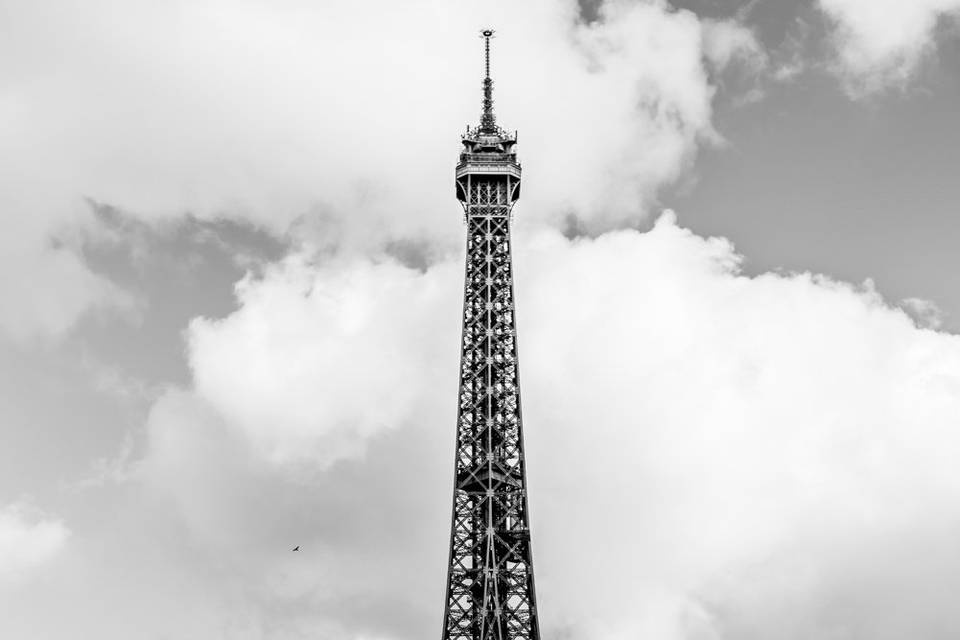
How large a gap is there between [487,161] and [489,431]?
32261 millimetres

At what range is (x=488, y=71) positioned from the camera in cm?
14288

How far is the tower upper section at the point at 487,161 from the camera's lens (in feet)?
444

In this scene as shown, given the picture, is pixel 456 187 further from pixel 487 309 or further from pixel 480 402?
pixel 480 402

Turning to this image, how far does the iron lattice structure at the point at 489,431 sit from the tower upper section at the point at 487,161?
11 cm

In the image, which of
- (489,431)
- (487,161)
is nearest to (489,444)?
(489,431)

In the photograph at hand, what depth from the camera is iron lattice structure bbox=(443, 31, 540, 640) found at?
118m

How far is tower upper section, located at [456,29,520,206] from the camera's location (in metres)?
135

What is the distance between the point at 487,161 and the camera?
135750 mm

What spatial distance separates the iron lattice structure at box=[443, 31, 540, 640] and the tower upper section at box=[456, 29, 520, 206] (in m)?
0.11

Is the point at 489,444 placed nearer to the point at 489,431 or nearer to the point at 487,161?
the point at 489,431

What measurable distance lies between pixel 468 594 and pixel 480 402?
19.8 metres

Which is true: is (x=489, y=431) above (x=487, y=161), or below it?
below

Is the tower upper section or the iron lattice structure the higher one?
the tower upper section

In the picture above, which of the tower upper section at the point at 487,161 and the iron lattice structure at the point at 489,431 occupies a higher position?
the tower upper section at the point at 487,161
